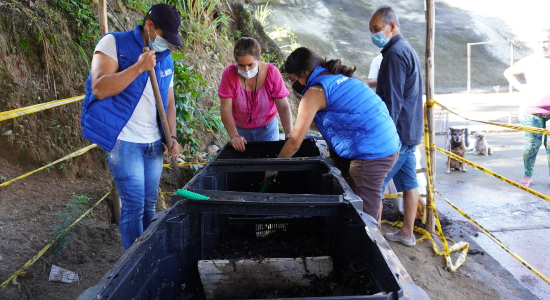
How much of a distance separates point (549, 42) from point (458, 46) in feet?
63.0

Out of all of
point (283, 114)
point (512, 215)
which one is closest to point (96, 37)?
point (283, 114)

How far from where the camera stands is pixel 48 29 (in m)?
4.00

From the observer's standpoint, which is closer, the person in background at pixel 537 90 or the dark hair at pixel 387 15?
the dark hair at pixel 387 15

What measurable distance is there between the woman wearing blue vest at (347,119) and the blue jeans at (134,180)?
819mm

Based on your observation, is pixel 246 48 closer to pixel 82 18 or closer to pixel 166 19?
pixel 166 19

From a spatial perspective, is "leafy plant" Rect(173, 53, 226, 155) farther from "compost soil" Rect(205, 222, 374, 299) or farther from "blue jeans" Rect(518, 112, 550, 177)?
"blue jeans" Rect(518, 112, 550, 177)

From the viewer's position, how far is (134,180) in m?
2.39

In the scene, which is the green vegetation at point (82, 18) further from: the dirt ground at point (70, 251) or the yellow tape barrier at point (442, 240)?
the yellow tape barrier at point (442, 240)

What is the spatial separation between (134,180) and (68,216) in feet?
4.15

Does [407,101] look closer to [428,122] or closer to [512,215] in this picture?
[428,122]

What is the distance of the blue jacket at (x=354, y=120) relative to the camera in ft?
8.23

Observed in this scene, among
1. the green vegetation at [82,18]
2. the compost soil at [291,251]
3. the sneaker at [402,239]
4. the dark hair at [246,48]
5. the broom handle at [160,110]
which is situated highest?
the green vegetation at [82,18]

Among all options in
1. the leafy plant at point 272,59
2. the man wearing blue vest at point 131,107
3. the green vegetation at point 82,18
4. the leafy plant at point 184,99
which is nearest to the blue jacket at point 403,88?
the man wearing blue vest at point 131,107

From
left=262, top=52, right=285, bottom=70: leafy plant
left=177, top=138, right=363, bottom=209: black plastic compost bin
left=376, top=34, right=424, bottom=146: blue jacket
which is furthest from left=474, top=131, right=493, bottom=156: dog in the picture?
left=177, top=138, right=363, bottom=209: black plastic compost bin
